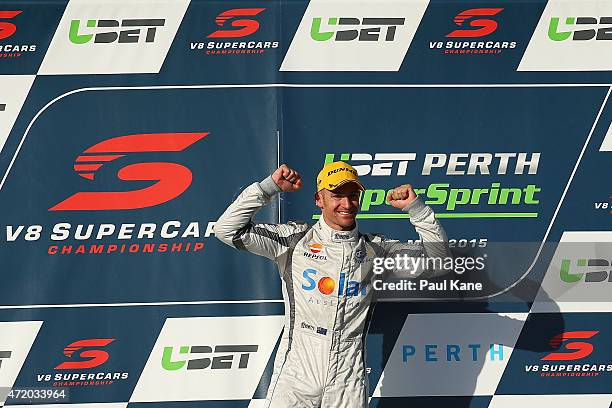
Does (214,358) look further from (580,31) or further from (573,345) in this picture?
(580,31)

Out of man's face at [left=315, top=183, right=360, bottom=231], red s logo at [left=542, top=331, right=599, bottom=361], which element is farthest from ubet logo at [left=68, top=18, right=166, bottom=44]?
red s logo at [left=542, top=331, right=599, bottom=361]

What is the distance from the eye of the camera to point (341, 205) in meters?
2.71

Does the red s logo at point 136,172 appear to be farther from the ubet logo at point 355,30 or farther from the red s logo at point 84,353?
the ubet logo at point 355,30

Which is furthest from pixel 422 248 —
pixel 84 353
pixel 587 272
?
pixel 84 353

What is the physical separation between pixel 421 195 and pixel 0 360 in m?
2.03

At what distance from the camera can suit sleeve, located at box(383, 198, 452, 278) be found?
2.73 meters

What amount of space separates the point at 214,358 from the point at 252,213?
3.09 ft

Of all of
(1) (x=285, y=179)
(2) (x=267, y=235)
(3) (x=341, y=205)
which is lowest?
(2) (x=267, y=235)

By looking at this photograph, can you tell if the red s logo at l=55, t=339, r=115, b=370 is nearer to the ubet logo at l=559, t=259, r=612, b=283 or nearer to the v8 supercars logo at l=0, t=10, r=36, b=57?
the v8 supercars logo at l=0, t=10, r=36, b=57

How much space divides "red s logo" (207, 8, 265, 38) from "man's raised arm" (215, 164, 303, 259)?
91 centimetres

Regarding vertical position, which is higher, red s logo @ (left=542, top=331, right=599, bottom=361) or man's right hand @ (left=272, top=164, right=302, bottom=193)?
man's right hand @ (left=272, top=164, right=302, bottom=193)

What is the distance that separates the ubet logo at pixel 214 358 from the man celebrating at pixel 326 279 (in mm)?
500

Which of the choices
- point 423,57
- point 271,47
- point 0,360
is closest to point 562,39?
point 423,57

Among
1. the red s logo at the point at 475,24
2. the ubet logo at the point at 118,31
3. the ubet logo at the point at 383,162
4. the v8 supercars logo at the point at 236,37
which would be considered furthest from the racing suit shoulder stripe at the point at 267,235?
the red s logo at the point at 475,24
